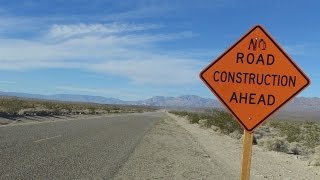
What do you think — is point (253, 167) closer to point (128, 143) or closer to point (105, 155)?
point (105, 155)

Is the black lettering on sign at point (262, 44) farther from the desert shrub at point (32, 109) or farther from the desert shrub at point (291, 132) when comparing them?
the desert shrub at point (32, 109)

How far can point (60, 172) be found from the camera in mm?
12391

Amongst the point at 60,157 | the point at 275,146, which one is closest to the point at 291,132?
the point at 275,146

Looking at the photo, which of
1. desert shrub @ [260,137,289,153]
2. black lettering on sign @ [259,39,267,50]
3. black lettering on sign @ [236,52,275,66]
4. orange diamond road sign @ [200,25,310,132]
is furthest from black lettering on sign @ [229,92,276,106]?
desert shrub @ [260,137,289,153]

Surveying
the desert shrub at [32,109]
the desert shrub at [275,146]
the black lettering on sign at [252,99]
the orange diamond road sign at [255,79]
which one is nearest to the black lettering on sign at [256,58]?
the orange diamond road sign at [255,79]

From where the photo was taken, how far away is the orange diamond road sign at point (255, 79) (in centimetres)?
648

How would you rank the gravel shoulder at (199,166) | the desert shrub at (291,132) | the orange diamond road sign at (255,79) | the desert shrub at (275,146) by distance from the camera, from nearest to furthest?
the orange diamond road sign at (255,79)
the gravel shoulder at (199,166)
the desert shrub at (275,146)
the desert shrub at (291,132)

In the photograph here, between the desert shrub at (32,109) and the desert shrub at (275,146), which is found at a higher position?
the desert shrub at (32,109)

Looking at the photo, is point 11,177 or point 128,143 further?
point 128,143

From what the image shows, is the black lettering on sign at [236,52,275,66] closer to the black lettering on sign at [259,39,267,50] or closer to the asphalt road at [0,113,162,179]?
the black lettering on sign at [259,39,267,50]

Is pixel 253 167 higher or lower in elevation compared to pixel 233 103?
lower

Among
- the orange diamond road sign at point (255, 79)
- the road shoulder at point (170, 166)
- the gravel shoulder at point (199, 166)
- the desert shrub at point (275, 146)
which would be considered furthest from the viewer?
the desert shrub at point (275, 146)

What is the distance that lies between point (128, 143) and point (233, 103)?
15915mm

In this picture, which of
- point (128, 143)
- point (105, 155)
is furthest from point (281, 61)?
point (128, 143)
